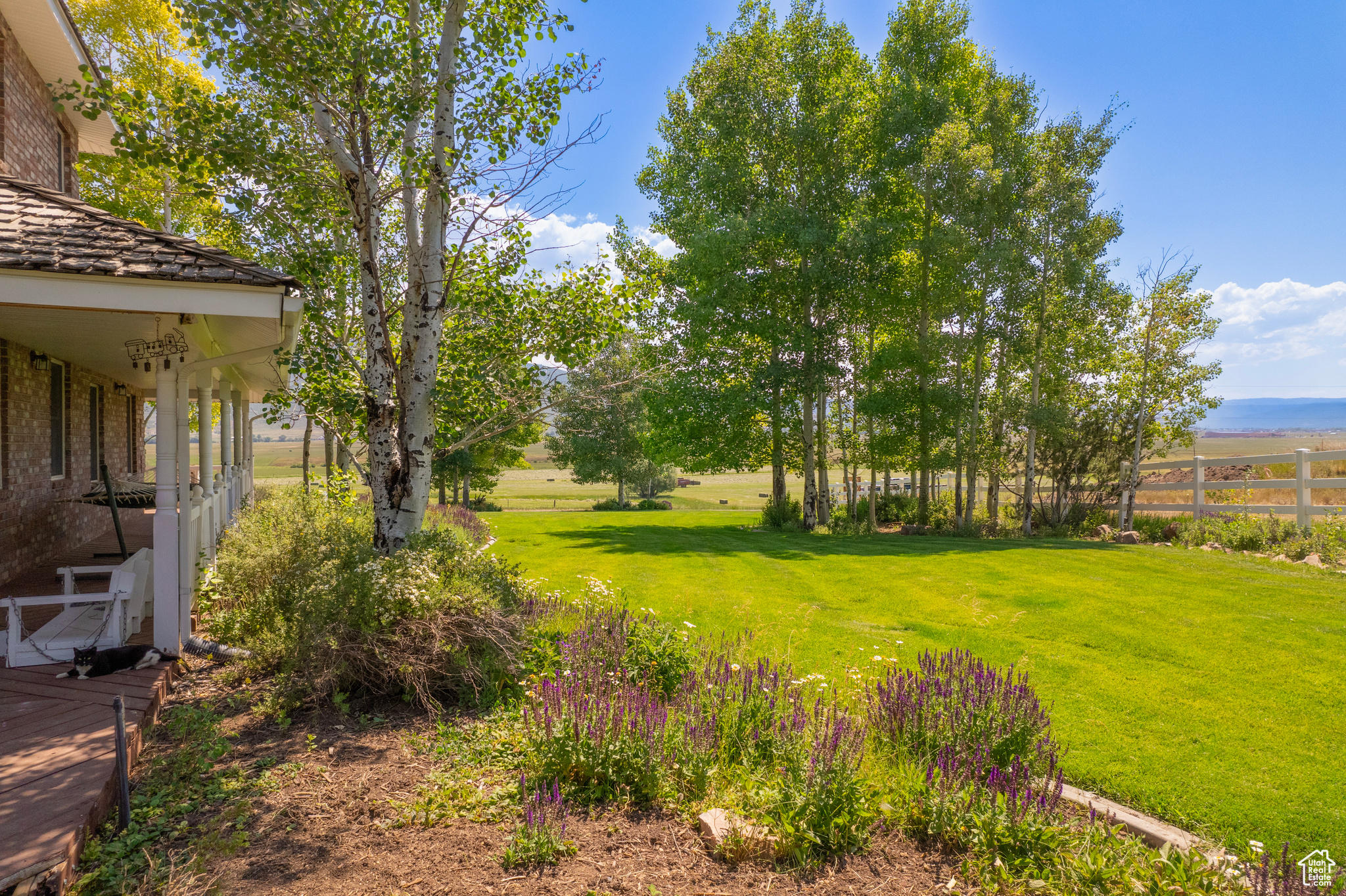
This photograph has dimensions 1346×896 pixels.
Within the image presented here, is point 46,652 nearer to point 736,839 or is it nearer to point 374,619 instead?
point 374,619

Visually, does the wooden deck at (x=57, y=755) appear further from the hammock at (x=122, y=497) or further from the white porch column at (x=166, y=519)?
the hammock at (x=122, y=497)

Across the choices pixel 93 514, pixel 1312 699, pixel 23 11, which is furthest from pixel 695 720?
pixel 93 514

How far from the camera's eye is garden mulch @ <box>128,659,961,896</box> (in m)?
2.81

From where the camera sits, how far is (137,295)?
4504mm

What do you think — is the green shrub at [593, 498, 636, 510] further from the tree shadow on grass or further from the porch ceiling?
the porch ceiling

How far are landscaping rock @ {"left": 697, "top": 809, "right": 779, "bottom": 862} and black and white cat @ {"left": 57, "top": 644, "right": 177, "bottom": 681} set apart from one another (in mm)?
4546

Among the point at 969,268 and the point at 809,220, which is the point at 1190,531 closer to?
the point at 969,268

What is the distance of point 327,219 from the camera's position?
7.03m

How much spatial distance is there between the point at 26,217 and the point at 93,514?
852 centimetres

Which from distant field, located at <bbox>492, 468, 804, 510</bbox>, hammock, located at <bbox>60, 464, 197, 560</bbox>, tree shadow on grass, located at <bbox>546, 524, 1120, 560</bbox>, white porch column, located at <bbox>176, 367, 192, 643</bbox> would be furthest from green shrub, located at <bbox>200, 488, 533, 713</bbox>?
distant field, located at <bbox>492, 468, 804, 510</bbox>

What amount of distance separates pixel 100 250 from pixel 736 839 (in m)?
5.66

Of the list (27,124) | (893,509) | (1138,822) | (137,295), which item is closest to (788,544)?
(893,509)

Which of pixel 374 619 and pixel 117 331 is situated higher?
pixel 117 331

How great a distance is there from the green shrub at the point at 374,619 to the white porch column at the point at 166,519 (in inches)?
24.8
